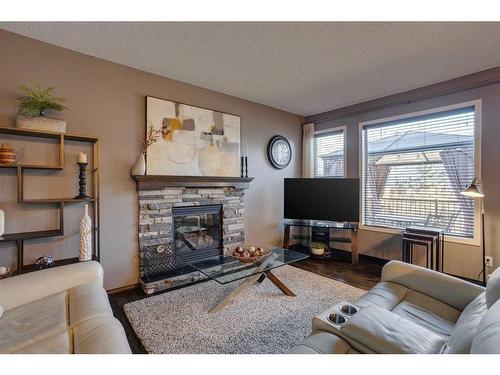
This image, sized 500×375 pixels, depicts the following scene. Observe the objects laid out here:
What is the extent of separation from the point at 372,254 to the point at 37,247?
4.21 m

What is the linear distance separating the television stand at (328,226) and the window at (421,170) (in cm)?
43

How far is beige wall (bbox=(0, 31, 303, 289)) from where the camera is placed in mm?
2137

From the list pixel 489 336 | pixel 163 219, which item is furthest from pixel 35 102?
pixel 489 336

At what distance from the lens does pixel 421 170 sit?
337cm

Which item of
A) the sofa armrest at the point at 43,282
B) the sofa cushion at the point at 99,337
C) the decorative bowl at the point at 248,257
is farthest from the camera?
the decorative bowl at the point at 248,257

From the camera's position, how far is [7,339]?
4.01 feet

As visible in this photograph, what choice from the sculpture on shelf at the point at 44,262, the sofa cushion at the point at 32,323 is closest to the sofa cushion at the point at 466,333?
the sofa cushion at the point at 32,323

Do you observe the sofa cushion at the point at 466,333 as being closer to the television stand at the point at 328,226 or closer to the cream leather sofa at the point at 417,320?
the cream leather sofa at the point at 417,320

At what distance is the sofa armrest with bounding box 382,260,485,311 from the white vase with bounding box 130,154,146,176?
258 centimetres

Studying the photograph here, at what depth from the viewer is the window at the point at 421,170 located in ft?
9.93

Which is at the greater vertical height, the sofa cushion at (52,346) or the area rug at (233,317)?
the sofa cushion at (52,346)

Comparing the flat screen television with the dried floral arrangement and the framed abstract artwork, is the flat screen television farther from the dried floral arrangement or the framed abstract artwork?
the dried floral arrangement

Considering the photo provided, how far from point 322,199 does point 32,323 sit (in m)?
3.44
